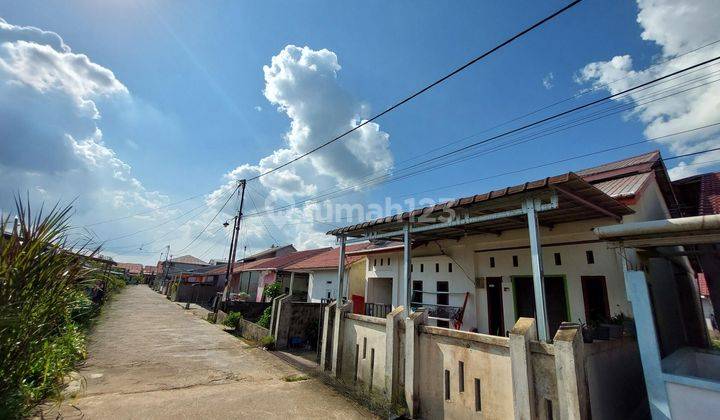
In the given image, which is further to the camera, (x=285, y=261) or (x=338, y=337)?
(x=285, y=261)

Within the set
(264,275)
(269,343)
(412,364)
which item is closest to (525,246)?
(412,364)

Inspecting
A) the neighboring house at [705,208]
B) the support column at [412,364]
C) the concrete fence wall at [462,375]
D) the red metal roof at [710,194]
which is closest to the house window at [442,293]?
the support column at [412,364]

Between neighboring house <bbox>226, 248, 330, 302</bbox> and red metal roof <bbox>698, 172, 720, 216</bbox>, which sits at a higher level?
red metal roof <bbox>698, 172, 720, 216</bbox>

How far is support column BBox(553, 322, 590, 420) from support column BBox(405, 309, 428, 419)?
2.47 m

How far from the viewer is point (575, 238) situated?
719 centimetres

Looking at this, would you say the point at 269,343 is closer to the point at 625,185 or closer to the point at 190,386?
the point at 190,386

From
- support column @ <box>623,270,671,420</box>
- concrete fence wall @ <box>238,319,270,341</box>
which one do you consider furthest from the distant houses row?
concrete fence wall @ <box>238,319,270,341</box>

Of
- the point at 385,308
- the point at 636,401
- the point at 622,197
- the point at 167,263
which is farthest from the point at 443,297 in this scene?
the point at 167,263

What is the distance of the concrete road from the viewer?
5316 millimetres

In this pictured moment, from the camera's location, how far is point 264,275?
24.9 m

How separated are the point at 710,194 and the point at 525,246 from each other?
529cm

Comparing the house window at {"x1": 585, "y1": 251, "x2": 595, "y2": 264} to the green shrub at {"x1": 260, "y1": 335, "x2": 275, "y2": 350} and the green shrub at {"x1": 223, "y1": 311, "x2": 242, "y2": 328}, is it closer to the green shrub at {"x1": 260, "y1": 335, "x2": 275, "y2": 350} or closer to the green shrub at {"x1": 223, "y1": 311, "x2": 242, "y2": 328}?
the green shrub at {"x1": 260, "y1": 335, "x2": 275, "y2": 350}

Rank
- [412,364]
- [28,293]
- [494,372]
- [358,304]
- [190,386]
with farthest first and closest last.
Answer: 1. [358,304]
2. [190,386]
3. [412,364]
4. [494,372]
5. [28,293]

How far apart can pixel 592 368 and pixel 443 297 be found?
585 centimetres
